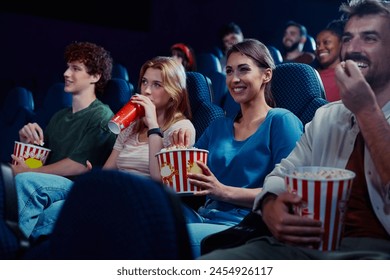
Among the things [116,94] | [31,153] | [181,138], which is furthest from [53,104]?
[181,138]

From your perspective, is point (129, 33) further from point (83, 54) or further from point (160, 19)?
point (83, 54)

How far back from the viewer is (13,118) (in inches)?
104

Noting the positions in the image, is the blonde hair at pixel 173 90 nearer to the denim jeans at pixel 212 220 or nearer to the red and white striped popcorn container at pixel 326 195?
the denim jeans at pixel 212 220

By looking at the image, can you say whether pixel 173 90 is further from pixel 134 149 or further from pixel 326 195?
pixel 326 195

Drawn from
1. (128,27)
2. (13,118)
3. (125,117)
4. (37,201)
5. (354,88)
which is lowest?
(37,201)

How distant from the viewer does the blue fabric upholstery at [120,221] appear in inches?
23.2

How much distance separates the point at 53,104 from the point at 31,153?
70 centimetres

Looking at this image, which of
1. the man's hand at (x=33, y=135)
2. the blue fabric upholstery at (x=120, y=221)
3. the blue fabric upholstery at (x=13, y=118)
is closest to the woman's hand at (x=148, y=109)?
the man's hand at (x=33, y=135)

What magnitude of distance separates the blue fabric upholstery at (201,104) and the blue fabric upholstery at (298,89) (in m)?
0.22

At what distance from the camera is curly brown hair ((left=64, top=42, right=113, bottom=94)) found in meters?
2.07

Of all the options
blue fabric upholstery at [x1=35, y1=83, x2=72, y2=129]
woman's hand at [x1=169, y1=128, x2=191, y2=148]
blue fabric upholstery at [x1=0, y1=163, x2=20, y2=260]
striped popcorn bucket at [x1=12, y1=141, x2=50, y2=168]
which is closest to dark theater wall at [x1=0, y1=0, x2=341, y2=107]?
blue fabric upholstery at [x1=35, y1=83, x2=72, y2=129]

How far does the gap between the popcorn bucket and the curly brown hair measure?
56 cm

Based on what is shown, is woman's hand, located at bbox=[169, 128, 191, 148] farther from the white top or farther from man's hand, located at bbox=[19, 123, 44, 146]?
man's hand, located at bbox=[19, 123, 44, 146]
